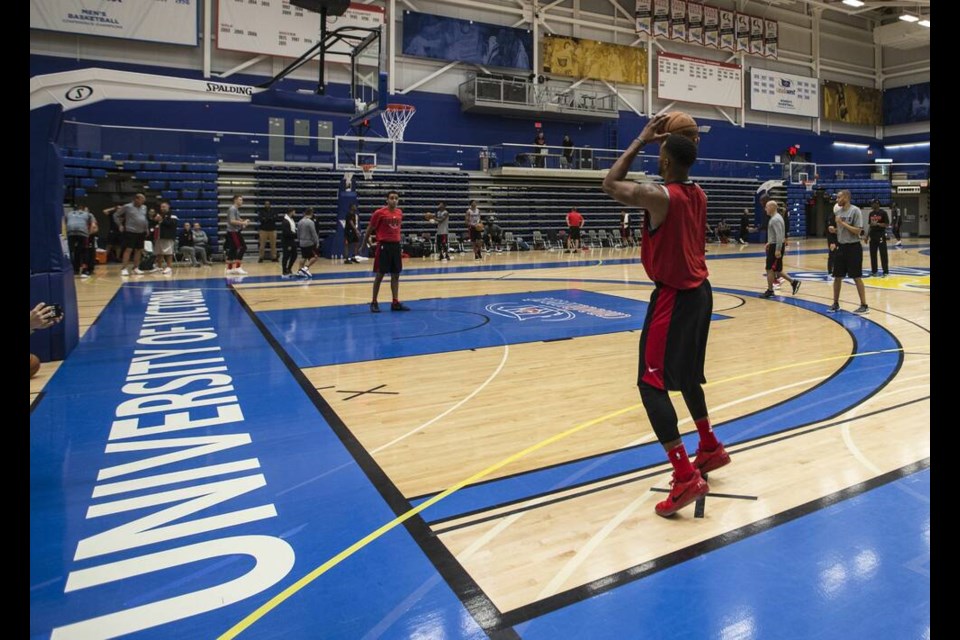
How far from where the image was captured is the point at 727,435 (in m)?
4.24

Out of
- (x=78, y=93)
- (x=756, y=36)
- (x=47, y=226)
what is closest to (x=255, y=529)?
(x=47, y=226)

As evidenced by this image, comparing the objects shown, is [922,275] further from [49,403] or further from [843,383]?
[49,403]

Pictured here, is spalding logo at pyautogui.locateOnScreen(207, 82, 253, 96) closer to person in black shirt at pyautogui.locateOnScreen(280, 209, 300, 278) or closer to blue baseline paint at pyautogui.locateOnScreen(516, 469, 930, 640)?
person in black shirt at pyautogui.locateOnScreen(280, 209, 300, 278)

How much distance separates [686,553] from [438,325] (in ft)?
20.0

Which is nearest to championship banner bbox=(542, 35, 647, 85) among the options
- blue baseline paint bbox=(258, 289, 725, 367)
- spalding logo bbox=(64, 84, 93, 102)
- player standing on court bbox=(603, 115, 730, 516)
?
blue baseline paint bbox=(258, 289, 725, 367)

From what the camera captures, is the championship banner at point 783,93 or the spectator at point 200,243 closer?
the spectator at point 200,243

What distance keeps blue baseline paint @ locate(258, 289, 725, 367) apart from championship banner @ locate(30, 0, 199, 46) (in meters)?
15.3

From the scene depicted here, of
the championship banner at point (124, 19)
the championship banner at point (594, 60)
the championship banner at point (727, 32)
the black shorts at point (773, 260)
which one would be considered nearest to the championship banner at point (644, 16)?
the championship banner at point (594, 60)

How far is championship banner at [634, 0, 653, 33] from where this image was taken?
2875cm

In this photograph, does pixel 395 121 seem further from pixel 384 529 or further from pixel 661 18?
pixel 384 529

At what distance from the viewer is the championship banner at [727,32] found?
30578 millimetres

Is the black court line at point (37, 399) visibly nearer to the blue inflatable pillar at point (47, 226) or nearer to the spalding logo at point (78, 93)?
the blue inflatable pillar at point (47, 226)

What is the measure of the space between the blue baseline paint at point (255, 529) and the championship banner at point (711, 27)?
1208 inches

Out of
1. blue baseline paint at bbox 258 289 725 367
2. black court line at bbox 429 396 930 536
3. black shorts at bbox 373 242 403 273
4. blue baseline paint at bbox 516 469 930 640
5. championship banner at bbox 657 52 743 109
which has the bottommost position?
blue baseline paint at bbox 516 469 930 640
